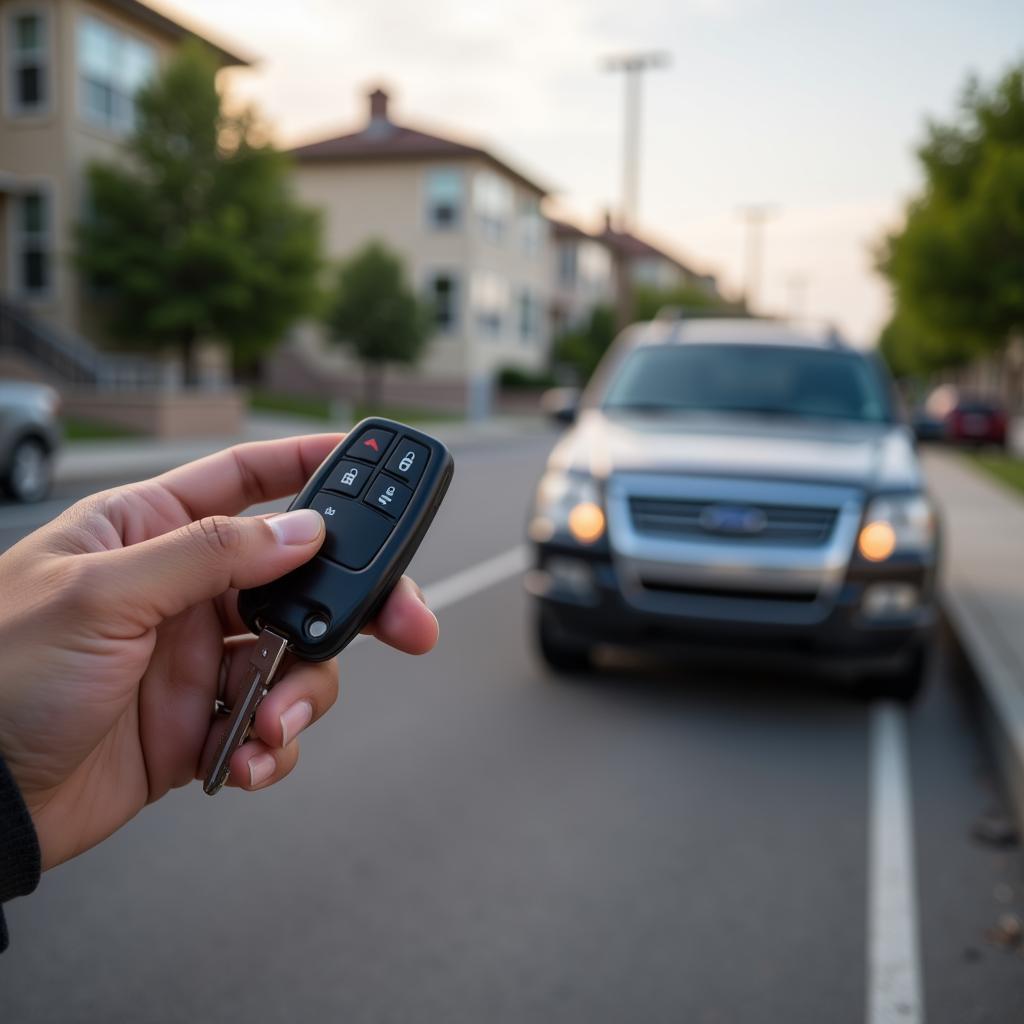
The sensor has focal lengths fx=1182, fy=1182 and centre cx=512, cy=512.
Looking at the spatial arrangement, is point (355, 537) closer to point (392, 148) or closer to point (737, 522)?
point (737, 522)

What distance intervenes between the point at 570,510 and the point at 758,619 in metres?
0.98

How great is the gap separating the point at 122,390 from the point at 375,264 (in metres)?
12.7

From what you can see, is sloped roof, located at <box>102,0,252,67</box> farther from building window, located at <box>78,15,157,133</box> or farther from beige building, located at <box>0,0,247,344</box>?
building window, located at <box>78,15,157,133</box>

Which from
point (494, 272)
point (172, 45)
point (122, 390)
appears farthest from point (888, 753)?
point (494, 272)

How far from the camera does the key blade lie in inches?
60.4

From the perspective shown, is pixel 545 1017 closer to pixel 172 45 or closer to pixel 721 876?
pixel 721 876

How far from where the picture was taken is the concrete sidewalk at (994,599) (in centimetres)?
480

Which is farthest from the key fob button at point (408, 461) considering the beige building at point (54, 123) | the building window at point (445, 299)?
the building window at point (445, 299)

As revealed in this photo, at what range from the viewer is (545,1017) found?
2.82m

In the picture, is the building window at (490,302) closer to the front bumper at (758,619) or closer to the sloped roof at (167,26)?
the sloped roof at (167,26)

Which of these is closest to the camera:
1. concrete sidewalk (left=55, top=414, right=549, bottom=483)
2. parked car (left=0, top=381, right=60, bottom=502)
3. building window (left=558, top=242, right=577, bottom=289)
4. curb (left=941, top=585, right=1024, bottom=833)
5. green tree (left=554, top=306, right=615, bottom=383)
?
curb (left=941, top=585, right=1024, bottom=833)

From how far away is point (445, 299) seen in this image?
40.4m

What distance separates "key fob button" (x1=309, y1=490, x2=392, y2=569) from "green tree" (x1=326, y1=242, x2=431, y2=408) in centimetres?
3227

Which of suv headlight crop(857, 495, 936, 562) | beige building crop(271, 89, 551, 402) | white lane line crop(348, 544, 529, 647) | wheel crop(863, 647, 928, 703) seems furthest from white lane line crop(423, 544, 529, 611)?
beige building crop(271, 89, 551, 402)
